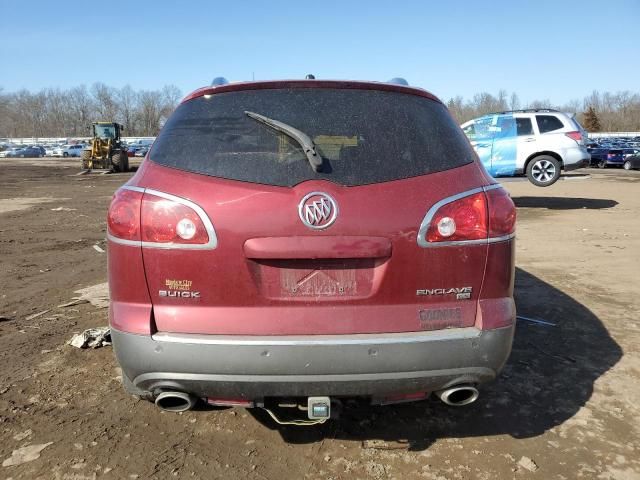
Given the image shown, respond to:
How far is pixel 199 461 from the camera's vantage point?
2.63m

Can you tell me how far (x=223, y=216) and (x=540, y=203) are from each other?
541 inches

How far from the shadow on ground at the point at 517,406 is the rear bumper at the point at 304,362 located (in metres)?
0.72

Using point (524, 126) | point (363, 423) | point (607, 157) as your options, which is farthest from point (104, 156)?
point (363, 423)

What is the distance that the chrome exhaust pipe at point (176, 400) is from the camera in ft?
7.57

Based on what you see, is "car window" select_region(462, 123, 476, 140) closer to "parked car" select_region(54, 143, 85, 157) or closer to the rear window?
the rear window

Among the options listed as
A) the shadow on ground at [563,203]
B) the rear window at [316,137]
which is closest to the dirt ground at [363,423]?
the rear window at [316,137]

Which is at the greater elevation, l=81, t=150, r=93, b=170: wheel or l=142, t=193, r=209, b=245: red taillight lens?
l=142, t=193, r=209, b=245: red taillight lens

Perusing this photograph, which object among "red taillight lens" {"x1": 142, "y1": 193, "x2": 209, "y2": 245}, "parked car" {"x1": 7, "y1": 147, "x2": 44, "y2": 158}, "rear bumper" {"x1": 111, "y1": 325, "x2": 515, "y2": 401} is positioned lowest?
"parked car" {"x1": 7, "y1": 147, "x2": 44, "y2": 158}

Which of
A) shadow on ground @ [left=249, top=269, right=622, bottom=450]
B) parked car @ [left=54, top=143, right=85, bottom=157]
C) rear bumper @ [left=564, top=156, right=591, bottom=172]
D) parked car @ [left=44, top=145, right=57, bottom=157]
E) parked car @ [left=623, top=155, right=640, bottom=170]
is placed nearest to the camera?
shadow on ground @ [left=249, top=269, right=622, bottom=450]

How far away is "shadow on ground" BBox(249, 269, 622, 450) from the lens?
114 inches

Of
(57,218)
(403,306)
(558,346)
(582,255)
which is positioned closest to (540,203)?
(582,255)

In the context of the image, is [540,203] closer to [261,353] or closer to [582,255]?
[582,255]

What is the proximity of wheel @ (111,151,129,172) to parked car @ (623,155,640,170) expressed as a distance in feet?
105

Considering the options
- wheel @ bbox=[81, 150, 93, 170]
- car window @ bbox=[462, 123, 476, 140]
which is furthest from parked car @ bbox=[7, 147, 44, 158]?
car window @ bbox=[462, 123, 476, 140]
